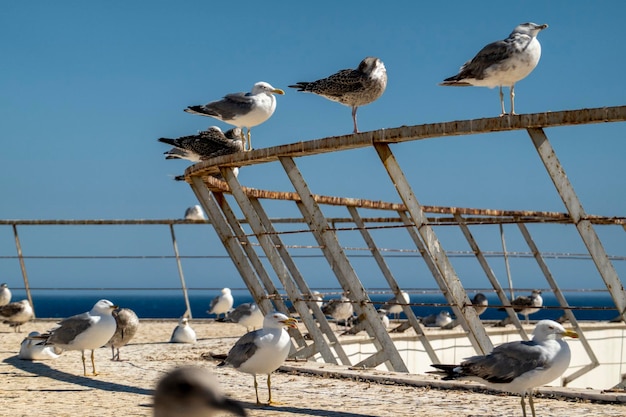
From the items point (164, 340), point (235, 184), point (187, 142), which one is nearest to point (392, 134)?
point (235, 184)

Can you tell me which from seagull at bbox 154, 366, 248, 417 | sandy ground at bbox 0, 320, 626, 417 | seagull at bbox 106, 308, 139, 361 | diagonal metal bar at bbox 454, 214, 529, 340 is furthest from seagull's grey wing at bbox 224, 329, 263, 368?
diagonal metal bar at bbox 454, 214, 529, 340

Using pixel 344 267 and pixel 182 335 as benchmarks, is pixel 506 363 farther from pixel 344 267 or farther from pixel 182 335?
pixel 182 335

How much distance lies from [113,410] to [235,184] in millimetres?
4411

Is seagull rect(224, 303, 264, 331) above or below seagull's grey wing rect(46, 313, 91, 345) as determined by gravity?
above

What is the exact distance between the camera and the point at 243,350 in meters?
9.24

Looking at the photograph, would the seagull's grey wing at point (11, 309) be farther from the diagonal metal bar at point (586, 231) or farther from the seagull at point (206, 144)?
the diagonal metal bar at point (586, 231)

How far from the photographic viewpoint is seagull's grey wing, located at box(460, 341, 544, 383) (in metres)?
7.76

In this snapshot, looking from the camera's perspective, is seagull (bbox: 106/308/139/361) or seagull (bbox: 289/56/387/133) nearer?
seagull (bbox: 289/56/387/133)

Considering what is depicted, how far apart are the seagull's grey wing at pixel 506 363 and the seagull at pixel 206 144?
7161 mm

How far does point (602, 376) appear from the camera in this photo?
19.7 m

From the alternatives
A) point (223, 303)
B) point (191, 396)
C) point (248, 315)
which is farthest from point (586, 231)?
point (223, 303)

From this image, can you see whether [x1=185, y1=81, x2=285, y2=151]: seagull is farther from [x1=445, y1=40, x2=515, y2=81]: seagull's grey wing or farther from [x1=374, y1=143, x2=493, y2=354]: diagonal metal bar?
[x1=374, y1=143, x2=493, y2=354]: diagonal metal bar

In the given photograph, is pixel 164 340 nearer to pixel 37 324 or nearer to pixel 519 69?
pixel 37 324

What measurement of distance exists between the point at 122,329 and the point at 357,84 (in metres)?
4.91
